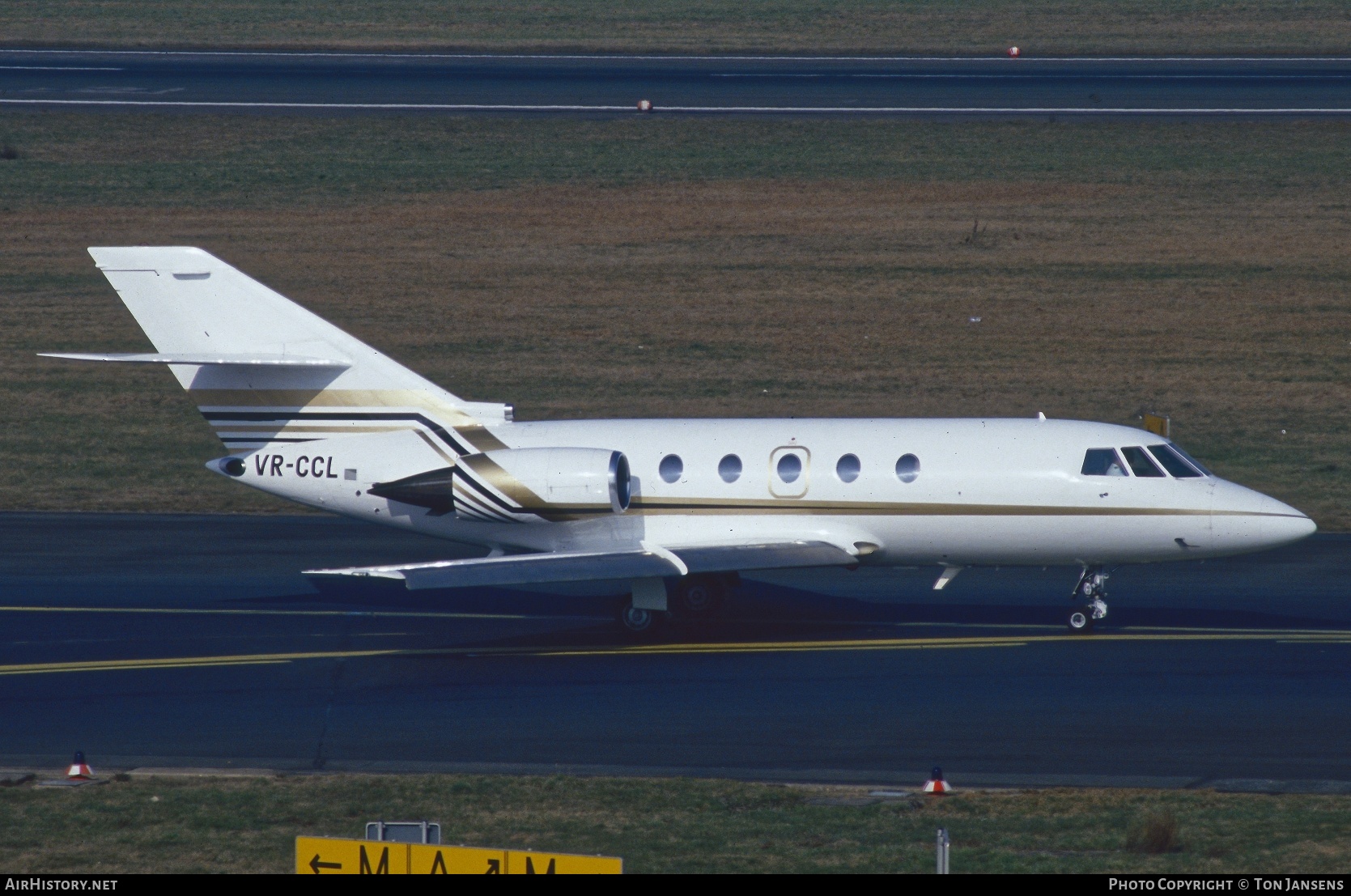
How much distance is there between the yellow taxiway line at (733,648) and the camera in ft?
72.9

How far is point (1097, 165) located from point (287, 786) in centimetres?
4217

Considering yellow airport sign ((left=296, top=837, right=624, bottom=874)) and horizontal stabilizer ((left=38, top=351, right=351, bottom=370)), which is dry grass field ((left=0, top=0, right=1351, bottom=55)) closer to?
horizontal stabilizer ((left=38, top=351, right=351, bottom=370))

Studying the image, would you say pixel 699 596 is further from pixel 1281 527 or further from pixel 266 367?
pixel 1281 527

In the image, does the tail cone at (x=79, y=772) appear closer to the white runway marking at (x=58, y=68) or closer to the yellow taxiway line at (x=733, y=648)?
the yellow taxiway line at (x=733, y=648)

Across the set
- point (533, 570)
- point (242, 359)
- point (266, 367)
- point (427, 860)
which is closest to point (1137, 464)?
point (533, 570)

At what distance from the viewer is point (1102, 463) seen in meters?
23.1

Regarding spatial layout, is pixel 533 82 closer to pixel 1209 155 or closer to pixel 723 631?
pixel 1209 155

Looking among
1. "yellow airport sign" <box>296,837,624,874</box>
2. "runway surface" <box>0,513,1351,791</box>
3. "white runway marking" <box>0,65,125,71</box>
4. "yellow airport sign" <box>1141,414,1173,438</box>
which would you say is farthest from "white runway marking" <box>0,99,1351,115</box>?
"yellow airport sign" <box>296,837,624,874</box>

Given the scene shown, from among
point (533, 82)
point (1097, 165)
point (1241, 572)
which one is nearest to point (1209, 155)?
point (1097, 165)

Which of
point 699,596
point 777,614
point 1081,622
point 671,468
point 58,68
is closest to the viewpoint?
point 1081,622

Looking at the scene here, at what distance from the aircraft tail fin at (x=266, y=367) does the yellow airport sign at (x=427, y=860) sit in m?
15.4

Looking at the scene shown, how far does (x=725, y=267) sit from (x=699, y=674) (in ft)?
91.4

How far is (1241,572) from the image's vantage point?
88.1 feet

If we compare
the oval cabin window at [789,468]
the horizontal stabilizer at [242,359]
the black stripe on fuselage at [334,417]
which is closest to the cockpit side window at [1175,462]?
the oval cabin window at [789,468]
